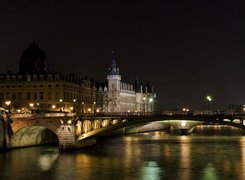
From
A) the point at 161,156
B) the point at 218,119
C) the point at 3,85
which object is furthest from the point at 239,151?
the point at 3,85

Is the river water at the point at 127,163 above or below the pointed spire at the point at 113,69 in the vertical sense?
below

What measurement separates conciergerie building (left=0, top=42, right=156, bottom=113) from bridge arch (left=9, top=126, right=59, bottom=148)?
11799mm

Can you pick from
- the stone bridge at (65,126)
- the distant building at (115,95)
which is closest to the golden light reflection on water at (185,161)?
the stone bridge at (65,126)

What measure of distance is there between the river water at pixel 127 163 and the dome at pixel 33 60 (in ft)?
184

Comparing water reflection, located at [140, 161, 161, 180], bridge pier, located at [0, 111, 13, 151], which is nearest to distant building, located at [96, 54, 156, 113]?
bridge pier, located at [0, 111, 13, 151]

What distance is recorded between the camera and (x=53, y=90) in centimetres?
11388

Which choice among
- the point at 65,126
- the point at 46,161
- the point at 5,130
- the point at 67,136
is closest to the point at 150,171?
the point at 46,161

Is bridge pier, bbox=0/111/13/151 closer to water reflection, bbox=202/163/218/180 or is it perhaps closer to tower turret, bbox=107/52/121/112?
water reflection, bbox=202/163/218/180

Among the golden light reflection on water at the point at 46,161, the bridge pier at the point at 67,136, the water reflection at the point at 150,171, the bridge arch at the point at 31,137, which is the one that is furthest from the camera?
the bridge arch at the point at 31,137

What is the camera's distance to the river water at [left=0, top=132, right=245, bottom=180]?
4931 cm

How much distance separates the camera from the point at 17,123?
71.3 m

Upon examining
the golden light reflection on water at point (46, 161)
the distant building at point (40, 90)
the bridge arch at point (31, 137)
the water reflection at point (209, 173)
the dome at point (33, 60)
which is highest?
the dome at point (33, 60)

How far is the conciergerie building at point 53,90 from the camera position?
113688 millimetres

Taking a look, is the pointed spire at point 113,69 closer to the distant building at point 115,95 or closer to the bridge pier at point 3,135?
the distant building at point 115,95
